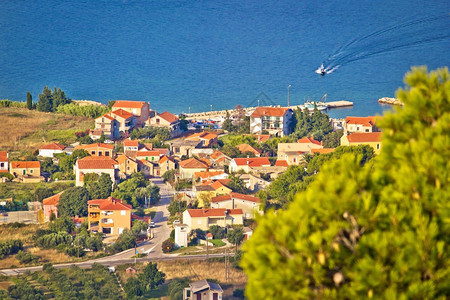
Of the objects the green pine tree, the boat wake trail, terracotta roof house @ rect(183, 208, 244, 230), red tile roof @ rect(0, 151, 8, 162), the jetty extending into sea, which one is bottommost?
terracotta roof house @ rect(183, 208, 244, 230)

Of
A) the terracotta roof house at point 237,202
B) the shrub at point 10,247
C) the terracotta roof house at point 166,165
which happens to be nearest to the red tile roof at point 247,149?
the terracotta roof house at point 166,165

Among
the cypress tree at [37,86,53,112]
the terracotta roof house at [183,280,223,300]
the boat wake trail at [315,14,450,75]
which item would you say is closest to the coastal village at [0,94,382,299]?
the terracotta roof house at [183,280,223,300]

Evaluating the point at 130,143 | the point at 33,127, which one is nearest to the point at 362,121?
the point at 130,143

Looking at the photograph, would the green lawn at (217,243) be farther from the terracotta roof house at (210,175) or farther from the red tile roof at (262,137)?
the red tile roof at (262,137)

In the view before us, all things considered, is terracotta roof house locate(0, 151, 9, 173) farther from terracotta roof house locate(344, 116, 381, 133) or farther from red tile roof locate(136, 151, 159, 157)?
terracotta roof house locate(344, 116, 381, 133)

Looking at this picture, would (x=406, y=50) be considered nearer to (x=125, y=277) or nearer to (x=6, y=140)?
(x=6, y=140)

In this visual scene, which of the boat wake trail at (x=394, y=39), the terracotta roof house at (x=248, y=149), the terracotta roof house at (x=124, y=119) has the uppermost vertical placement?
the boat wake trail at (x=394, y=39)
